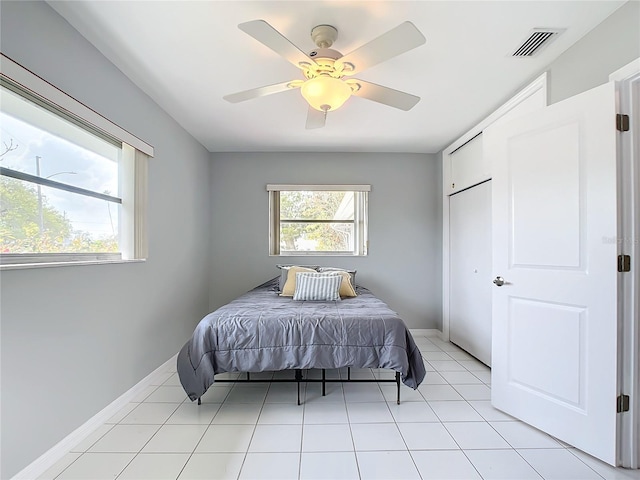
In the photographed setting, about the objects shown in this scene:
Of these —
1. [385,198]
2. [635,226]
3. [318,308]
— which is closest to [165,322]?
[318,308]

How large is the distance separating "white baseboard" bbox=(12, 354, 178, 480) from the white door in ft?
8.67

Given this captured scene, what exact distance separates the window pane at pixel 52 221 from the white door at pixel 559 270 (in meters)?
2.76

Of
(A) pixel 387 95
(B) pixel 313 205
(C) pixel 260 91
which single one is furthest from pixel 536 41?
(B) pixel 313 205

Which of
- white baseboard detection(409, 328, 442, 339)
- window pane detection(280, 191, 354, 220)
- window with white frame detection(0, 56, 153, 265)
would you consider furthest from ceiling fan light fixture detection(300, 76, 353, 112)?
white baseboard detection(409, 328, 442, 339)

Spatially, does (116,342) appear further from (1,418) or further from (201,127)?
(201,127)

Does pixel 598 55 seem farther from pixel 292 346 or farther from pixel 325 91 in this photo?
pixel 292 346

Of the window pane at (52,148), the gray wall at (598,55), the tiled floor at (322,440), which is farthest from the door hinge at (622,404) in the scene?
the window pane at (52,148)

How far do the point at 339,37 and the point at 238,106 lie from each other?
4.22 feet

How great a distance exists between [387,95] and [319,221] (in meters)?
2.49

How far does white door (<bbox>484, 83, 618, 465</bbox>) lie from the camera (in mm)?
1666

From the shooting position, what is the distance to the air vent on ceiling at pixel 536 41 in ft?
6.03

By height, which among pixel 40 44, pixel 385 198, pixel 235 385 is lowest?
pixel 235 385

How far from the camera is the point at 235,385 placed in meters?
2.69

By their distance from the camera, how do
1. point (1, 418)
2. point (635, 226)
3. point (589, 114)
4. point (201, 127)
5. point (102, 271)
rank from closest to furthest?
point (1, 418) → point (635, 226) → point (589, 114) → point (102, 271) → point (201, 127)
